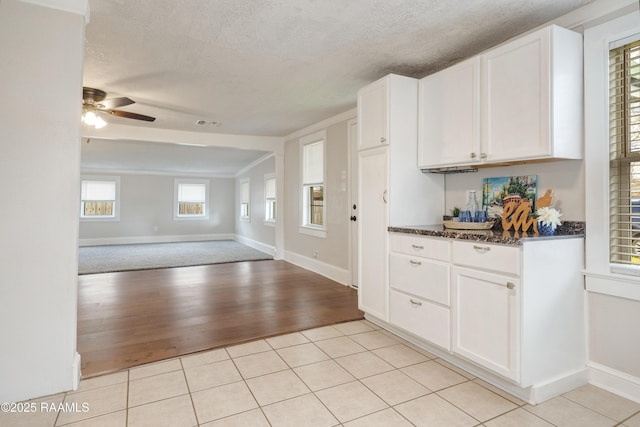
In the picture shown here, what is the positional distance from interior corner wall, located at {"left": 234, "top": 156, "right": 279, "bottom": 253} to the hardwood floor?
230cm

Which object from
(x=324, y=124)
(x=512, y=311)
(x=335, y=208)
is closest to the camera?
(x=512, y=311)

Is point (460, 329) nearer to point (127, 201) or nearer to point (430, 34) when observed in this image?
point (430, 34)

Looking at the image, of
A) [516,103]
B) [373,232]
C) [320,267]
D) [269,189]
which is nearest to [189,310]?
[373,232]

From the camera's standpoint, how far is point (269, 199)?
7754mm

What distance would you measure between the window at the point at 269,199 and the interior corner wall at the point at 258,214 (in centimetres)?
13

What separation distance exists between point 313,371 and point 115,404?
116 centimetres

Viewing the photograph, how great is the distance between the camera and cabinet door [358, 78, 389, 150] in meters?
2.86

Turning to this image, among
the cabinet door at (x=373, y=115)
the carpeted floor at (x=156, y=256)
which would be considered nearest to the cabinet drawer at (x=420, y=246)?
the cabinet door at (x=373, y=115)

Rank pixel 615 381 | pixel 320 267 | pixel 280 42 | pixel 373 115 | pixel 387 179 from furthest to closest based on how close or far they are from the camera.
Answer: pixel 320 267
pixel 373 115
pixel 387 179
pixel 280 42
pixel 615 381

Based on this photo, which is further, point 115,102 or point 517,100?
point 115,102

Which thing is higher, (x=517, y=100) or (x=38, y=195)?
(x=517, y=100)

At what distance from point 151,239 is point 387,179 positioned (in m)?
8.88

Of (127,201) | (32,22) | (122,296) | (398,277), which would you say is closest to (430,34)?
(398,277)

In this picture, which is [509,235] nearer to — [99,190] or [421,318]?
[421,318]
